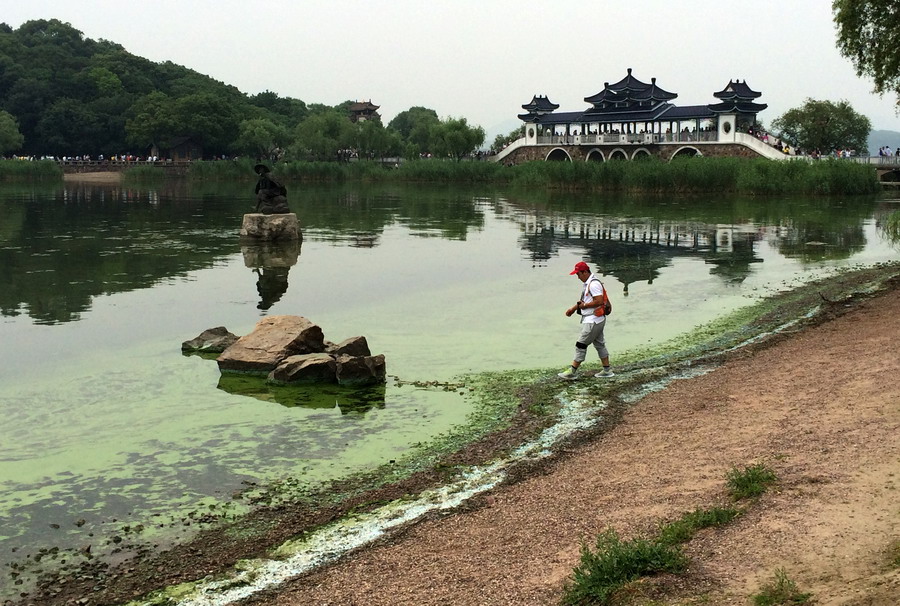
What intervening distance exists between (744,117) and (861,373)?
7585cm

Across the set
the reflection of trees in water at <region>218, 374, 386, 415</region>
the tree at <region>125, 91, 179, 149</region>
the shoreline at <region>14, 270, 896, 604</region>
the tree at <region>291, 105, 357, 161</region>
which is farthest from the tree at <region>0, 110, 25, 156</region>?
the shoreline at <region>14, 270, 896, 604</region>

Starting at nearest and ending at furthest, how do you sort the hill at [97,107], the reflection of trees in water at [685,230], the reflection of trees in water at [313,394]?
the reflection of trees in water at [313,394] → the reflection of trees in water at [685,230] → the hill at [97,107]

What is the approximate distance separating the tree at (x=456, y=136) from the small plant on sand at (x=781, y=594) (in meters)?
95.0

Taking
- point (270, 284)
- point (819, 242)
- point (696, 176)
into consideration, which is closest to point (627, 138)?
point (696, 176)

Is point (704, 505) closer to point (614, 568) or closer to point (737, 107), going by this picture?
point (614, 568)

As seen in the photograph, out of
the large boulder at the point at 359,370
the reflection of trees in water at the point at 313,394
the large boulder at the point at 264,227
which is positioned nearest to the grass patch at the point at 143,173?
the large boulder at the point at 264,227

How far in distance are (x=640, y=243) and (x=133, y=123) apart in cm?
8639

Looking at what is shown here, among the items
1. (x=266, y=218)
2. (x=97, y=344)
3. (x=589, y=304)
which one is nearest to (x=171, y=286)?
(x=97, y=344)

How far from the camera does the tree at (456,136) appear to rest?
326ft

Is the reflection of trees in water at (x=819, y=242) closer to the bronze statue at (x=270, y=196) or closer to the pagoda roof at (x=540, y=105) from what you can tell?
the bronze statue at (x=270, y=196)

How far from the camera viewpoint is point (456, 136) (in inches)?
3900

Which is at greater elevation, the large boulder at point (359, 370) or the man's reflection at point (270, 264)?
the man's reflection at point (270, 264)

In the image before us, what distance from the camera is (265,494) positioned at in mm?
9617

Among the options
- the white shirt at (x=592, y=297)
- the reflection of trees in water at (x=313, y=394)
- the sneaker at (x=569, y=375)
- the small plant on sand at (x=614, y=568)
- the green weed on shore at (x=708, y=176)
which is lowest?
the reflection of trees in water at (x=313, y=394)
